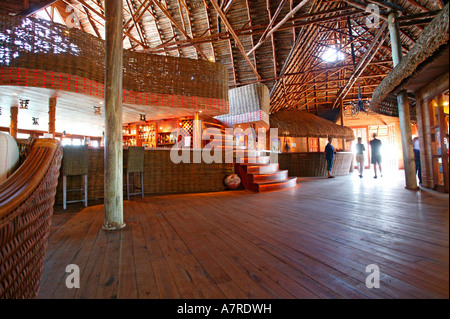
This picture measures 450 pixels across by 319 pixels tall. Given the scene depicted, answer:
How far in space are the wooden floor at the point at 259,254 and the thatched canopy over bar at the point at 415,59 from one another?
50.3 inches

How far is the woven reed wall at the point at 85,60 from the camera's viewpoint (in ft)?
15.3

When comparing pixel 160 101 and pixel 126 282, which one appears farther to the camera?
pixel 160 101

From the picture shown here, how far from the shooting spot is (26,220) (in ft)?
2.53

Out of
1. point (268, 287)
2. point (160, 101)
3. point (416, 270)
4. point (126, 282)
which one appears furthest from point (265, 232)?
point (160, 101)

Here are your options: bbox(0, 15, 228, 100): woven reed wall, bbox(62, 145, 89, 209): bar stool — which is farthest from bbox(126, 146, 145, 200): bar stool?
bbox(0, 15, 228, 100): woven reed wall

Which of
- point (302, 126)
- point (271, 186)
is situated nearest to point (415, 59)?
point (271, 186)

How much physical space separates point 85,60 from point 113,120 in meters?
4.32

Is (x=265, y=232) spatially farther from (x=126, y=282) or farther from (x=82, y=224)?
(x=82, y=224)

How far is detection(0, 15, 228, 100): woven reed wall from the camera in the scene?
467cm

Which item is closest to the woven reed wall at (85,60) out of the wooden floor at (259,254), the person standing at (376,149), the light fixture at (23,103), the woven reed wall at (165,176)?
the light fixture at (23,103)

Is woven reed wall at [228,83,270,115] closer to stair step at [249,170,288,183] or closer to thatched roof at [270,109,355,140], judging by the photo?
thatched roof at [270,109,355,140]

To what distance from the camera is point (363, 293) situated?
995 millimetres

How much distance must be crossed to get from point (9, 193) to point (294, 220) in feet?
7.71

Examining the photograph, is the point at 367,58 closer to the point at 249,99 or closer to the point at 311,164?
the point at 311,164
